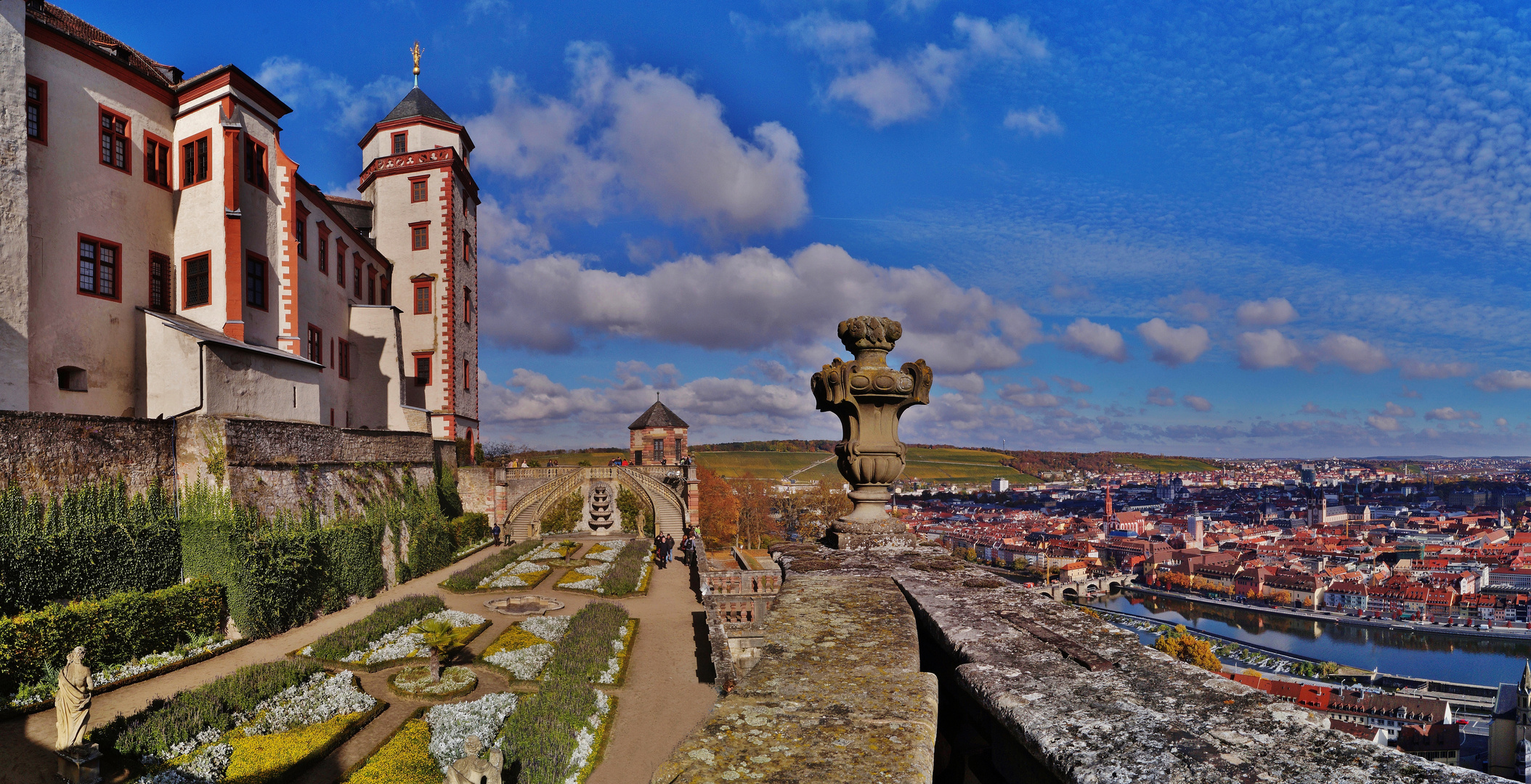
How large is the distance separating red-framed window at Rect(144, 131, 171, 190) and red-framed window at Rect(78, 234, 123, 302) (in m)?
2.81

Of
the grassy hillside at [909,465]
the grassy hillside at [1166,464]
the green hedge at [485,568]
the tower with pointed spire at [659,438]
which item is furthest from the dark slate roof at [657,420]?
the grassy hillside at [1166,464]

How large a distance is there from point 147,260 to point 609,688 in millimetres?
19470

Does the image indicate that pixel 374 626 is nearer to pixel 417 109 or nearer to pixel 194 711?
pixel 194 711

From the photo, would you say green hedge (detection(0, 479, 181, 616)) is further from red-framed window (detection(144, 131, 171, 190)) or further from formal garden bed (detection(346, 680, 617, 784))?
red-framed window (detection(144, 131, 171, 190))

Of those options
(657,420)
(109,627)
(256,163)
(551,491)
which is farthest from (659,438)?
(109,627)

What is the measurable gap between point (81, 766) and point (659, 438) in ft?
128

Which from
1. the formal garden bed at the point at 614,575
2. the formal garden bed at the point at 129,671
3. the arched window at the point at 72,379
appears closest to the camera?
the formal garden bed at the point at 129,671

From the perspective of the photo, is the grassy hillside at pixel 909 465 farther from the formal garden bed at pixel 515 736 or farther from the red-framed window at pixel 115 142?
the formal garden bed at pixel 515 736

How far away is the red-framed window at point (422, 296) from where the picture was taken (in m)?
38.0

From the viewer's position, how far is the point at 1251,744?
6.38ft

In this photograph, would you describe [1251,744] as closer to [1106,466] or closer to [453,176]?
[453,176]

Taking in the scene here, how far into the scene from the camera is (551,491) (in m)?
37.7

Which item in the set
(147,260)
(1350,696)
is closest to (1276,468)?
(1350,696)

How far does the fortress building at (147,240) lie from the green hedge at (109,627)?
17.9ft
